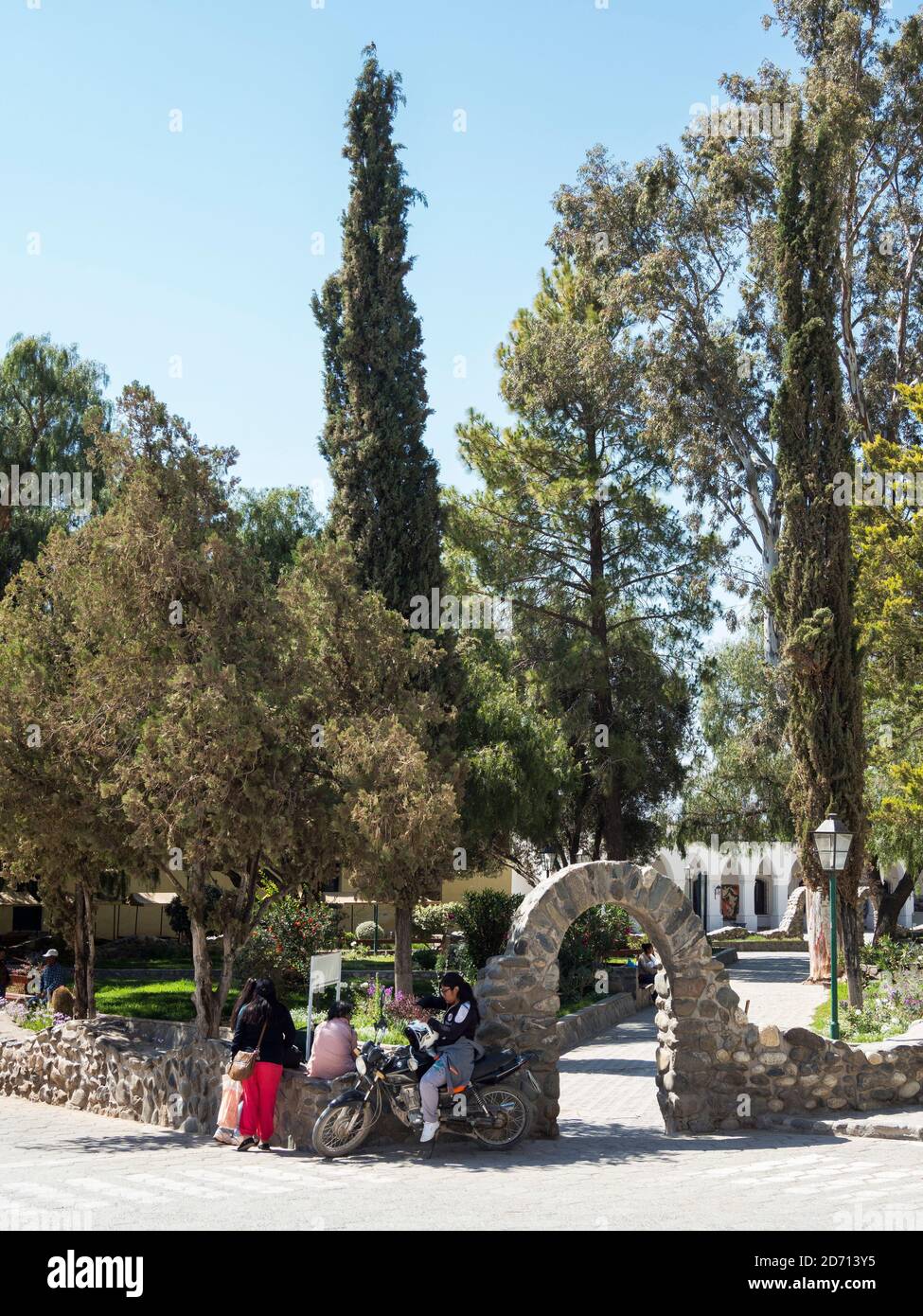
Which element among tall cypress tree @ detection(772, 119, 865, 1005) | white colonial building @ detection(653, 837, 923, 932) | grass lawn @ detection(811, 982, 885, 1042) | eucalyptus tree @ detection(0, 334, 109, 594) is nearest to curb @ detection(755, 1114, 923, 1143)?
grass lawn @ detection(811, 982, 885, 1042)

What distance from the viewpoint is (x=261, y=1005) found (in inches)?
464

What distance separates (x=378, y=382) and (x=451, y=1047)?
16648 millimetres

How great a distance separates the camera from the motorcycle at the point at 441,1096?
11344 mm

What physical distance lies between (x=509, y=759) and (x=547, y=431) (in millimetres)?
12187

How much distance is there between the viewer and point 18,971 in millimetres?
27500

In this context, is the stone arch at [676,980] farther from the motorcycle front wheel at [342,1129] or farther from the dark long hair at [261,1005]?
the dark long hair at [261,1005]

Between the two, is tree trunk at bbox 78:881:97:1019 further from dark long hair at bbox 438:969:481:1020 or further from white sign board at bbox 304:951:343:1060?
dark long hair at bbox 438:969:481:1020

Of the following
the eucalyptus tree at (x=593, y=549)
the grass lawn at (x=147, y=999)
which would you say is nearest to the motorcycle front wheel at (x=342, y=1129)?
the grass lawn at (x=147, y=999)

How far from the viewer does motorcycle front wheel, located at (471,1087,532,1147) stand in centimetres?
1149

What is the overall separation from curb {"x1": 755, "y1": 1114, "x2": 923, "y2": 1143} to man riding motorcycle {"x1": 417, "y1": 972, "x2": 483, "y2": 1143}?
3.42m

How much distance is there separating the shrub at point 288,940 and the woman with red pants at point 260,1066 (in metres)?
10.5
